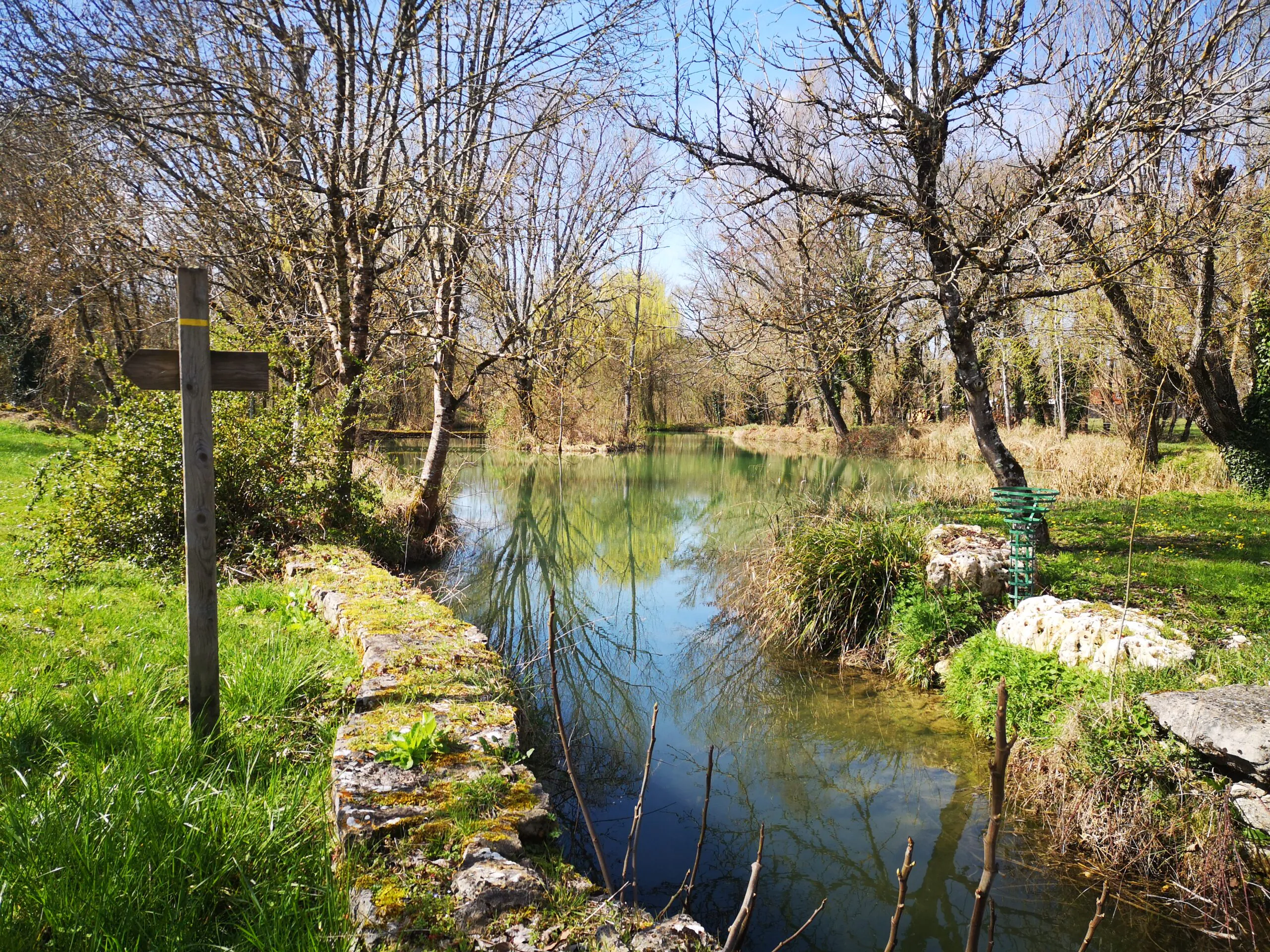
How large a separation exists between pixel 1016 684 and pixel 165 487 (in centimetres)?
720

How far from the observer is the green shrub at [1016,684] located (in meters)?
4.81

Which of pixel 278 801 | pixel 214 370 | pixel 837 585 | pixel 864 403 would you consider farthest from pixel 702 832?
pixel 864 403

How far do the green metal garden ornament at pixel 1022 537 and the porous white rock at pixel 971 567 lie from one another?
4.7 inches

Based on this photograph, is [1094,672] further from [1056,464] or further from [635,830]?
[1056,464]

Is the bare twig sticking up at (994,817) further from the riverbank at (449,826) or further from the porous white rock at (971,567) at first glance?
the porous white rock at (971,567)

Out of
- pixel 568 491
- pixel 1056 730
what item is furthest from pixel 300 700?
pixel 568 491

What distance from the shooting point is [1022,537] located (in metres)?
6.75

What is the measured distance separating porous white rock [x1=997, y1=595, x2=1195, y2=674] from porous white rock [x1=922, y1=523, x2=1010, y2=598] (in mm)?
958

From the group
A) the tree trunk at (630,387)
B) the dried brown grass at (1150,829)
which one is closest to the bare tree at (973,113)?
the dried brown grass at (1150,829)

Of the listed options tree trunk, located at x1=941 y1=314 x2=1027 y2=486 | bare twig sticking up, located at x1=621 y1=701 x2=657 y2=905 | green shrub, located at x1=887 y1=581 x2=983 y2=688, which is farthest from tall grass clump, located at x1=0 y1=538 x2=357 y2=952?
tree trunk, located at x1=941 y1=314 x2=1027 y2=486

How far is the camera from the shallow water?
3.83m

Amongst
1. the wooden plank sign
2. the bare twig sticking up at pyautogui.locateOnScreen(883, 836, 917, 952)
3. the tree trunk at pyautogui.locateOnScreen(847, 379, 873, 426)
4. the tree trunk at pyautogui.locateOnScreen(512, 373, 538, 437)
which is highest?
the tree trunk at pyautogui.locateOnScreen(847, 379, 873, 426)

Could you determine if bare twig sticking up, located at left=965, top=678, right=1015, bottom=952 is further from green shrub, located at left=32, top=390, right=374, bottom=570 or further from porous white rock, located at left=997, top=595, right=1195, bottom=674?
green shrub, located at left=32, top=390, right=374, bottom=570

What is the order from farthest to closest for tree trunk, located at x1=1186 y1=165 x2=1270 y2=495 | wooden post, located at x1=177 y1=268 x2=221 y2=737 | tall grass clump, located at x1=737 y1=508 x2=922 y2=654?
1. tree trunk, located at x1=1186 y1=165 x2=1270 y2=495
2. tall grass clump, located at x1=737 y1=508 x2=922 y2=654
3. wooden post, located at x1=177 y1=268 x2=221 y2=737
